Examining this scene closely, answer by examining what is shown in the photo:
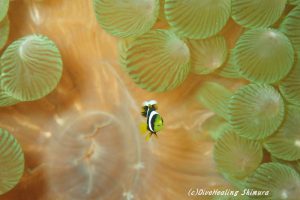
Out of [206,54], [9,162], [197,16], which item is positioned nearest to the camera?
[9,162]

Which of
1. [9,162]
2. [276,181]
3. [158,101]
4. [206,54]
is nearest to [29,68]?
[9,162]

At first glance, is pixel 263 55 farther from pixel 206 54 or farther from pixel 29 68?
pixel 29 68

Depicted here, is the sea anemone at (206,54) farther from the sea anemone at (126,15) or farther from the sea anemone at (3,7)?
the sea anemone at (3,7)

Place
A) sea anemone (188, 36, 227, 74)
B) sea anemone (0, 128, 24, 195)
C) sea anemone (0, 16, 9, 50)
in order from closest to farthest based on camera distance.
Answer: sea anemone (0, 128, 24, 195) → sea anemone (0, 16, 9, 50) → sea anemone (188, 36, 227, 74)

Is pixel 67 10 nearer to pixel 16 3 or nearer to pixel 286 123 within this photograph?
pixel 16 3

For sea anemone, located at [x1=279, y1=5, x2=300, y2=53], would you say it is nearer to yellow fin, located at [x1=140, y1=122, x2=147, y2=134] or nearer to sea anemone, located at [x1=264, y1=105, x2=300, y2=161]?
sea anemone, located at [x1=264, y1=105, x2=300, y2=161]

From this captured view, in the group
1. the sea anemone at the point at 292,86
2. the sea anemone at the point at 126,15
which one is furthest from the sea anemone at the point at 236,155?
the sea anemone at the point at 126,15

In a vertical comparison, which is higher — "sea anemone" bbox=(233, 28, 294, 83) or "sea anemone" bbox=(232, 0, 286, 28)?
"sea anemone" bbox=(232, 0, 286, 28)

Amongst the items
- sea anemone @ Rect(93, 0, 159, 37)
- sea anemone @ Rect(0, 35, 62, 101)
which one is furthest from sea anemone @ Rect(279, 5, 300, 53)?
sea anemone @ Rect(0, 35, 62, 101)

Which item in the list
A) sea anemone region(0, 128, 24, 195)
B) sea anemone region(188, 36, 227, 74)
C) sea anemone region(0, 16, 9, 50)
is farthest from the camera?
sea anemone region(188, 36, 227, 74)

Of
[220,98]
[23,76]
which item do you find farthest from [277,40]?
[23,76]
